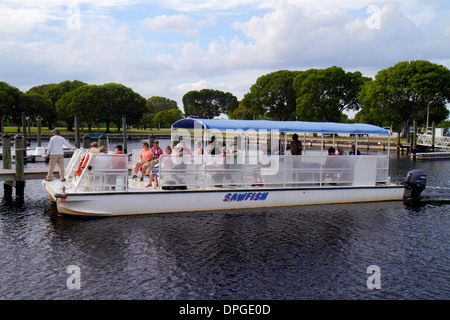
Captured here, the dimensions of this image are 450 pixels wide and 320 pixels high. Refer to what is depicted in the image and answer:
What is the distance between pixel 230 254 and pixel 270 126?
668 cm

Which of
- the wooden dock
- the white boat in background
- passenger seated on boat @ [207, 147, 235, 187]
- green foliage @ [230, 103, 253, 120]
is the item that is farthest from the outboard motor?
green foliage @ [230, 103, 253, 120]

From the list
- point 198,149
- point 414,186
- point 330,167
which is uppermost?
point 198,149

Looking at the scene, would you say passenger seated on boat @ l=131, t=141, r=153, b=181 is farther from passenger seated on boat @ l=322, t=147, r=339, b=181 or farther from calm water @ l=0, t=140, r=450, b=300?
passenger seated on boat @ l=322, t=147, r=339, b=181

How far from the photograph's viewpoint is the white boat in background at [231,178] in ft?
48.9

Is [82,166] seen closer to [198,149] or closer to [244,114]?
[198,149]

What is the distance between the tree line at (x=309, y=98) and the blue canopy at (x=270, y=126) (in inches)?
2143

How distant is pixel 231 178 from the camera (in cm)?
1659

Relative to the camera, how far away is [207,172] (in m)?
16.2

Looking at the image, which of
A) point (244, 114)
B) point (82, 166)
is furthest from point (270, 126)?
point (244, 114)

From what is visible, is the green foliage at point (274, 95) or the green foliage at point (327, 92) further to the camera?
the green foliage at point (274, 95)

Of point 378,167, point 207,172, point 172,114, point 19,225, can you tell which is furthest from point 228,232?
point 172,114

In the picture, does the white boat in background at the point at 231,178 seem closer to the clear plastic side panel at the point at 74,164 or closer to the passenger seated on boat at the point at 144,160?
the clear plastic side panel at the point at 74,164

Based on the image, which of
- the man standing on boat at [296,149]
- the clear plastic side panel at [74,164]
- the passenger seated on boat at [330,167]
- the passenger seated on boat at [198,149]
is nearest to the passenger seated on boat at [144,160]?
the passenger seated on boat at [198,149]
